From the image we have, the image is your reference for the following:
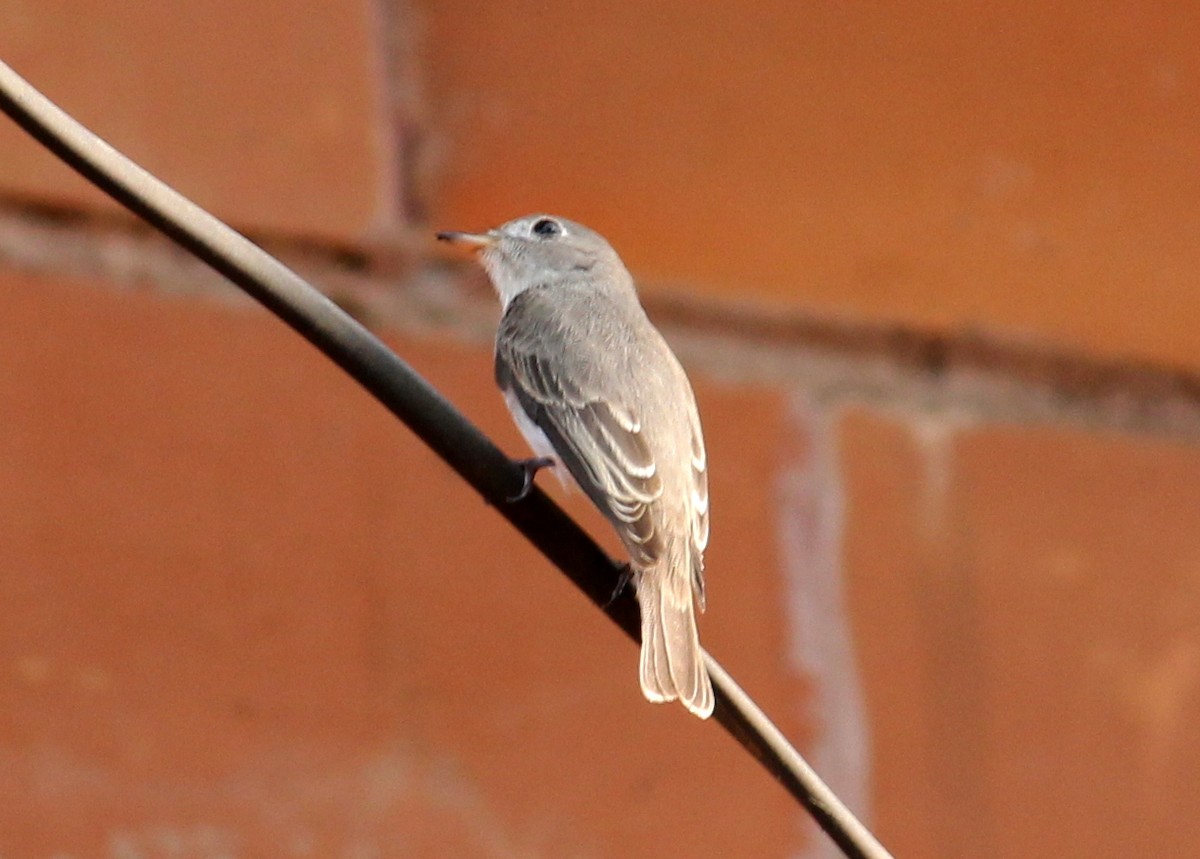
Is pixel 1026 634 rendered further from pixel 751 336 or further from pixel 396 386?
pixel 396 386

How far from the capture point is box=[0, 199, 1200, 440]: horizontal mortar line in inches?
109

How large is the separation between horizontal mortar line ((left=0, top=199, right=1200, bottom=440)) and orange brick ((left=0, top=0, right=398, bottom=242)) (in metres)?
0.07

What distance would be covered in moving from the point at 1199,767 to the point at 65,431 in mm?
1661

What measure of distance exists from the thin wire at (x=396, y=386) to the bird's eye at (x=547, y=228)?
1591mm

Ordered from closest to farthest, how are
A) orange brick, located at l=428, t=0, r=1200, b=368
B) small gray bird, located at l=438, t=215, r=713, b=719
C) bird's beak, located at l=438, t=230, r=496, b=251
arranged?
small gray bird, located at l=438, t=215, r=713, b=719
bird's beak, located at l=438, t=230, r=496, b=251
orange brick, located at l=428, t=0, r=1200, b=368

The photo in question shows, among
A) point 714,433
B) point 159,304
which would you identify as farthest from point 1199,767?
point 159,304

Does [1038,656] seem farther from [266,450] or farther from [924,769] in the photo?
[266,450]

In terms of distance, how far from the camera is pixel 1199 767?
3127mm

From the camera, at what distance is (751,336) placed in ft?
9.91

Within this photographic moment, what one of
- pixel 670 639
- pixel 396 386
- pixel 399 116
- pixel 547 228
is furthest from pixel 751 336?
pixel 396 386

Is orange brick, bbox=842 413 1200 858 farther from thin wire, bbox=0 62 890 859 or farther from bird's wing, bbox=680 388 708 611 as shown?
thin wire, bbox=0 62 890 859

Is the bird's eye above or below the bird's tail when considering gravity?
above

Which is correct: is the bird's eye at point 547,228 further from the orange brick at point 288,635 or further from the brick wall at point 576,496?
the orange brick at point 288,635

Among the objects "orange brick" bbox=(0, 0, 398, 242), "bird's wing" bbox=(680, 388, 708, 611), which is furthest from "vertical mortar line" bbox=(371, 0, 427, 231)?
"bird's wing" bbox=(680, 388, 708, 611)
